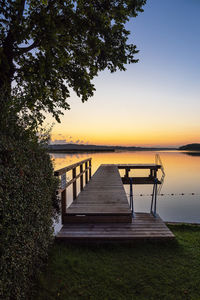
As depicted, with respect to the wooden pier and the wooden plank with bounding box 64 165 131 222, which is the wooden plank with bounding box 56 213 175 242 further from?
the wooden plank with bounding box 64 165 131 222

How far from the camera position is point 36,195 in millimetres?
2604

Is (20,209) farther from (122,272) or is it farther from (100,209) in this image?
(100,209)

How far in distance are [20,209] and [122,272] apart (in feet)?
7.29

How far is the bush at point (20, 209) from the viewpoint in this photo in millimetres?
1778

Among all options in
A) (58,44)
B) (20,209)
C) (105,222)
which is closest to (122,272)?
(105,222)

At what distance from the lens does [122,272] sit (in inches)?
122

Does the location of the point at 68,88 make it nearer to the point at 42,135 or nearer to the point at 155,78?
the point at 42,135

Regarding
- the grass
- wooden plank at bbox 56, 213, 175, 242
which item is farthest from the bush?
wooden plank at bbox 56, 213, 175, 242

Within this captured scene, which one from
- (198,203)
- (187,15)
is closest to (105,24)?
(187,15)

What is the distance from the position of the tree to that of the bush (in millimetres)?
758

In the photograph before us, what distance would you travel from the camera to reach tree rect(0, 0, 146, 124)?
152 inches

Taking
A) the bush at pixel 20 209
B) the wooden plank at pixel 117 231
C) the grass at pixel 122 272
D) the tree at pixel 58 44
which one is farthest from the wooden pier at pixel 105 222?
the tree at pixel 58 44

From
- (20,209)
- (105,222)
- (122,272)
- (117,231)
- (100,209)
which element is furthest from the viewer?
(100,209)

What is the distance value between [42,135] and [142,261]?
3.08 metres
